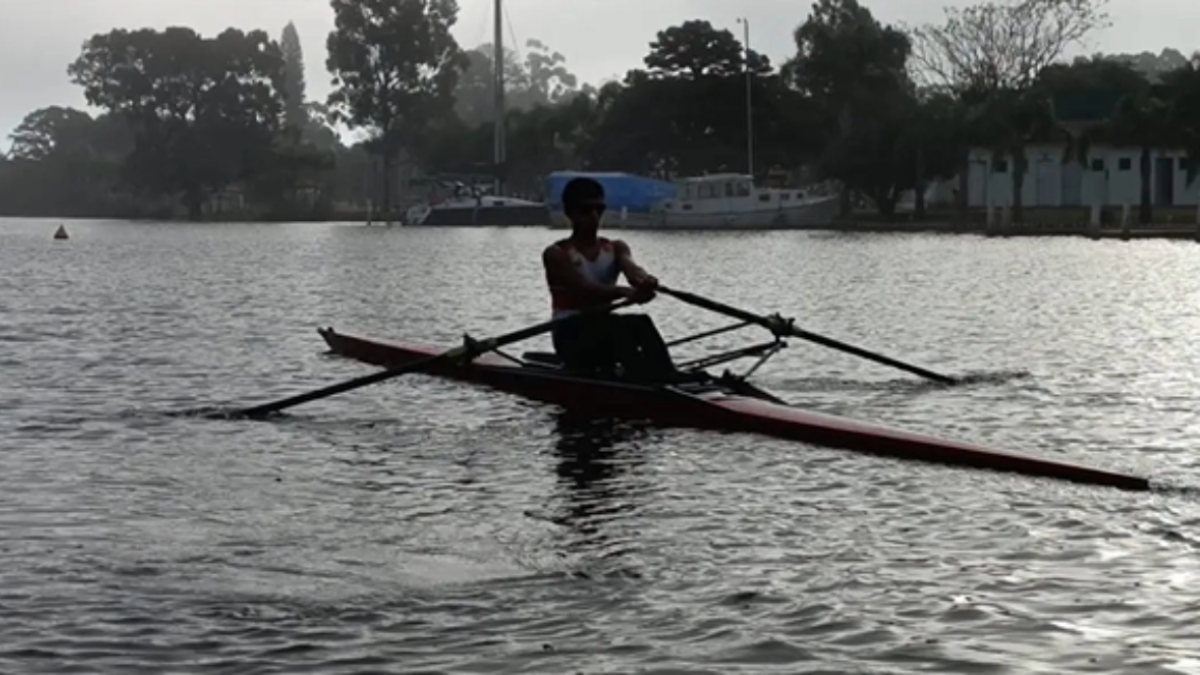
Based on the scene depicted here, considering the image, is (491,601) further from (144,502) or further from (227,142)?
(227,142)

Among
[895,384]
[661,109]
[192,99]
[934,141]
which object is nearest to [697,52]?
[661,109]

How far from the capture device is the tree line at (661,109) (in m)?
90.5

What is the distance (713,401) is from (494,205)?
348 ft

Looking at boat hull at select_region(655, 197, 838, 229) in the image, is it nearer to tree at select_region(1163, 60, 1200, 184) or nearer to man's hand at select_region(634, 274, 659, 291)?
tree at select_region(1163, 60, 1200, 184)

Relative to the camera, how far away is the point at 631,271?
1684cm

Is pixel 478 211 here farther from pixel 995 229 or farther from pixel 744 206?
pixel 995 229

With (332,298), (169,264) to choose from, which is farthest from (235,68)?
(332,298)

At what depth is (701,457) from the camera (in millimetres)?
15055

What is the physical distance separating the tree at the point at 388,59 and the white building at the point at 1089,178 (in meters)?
54.4

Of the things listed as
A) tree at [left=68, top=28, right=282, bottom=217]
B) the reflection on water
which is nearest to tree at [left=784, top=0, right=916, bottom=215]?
tree at [left=68, top=28, right=282, bottom=217]

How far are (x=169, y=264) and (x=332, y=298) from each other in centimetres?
2282

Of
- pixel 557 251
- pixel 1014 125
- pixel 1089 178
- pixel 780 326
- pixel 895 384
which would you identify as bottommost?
pixel 895 384

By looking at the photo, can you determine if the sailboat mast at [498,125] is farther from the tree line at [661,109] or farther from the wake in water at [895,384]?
the wake in water at [895,384]

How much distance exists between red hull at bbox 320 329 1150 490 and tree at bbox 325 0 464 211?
4793 inches
